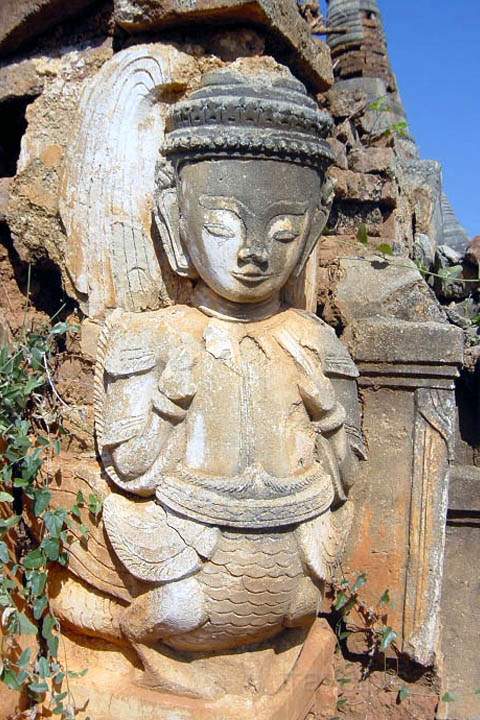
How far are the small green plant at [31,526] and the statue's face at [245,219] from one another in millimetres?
666

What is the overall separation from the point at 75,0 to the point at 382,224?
1.98m

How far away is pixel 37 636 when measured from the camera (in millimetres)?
2656

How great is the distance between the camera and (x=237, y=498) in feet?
7.59

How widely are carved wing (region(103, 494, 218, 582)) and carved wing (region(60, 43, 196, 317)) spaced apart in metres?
0.73

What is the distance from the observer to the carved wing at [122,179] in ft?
8.57

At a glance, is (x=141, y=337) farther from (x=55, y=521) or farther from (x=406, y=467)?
(x=406, y=467)

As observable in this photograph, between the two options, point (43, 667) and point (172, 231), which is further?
point (172, 231)

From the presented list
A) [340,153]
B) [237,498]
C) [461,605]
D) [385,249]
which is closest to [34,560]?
[237,498]

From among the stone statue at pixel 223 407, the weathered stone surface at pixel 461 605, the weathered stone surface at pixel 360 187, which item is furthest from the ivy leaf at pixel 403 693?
the weathered stone surface at pixel 360 187

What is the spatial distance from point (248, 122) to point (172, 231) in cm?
45

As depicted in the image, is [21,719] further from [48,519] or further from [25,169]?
[25,169]

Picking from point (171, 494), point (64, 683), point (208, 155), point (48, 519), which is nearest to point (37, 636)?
point (64, 683)

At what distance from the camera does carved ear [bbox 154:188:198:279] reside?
247 cm

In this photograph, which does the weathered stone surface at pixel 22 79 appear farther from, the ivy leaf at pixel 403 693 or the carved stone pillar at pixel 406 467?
the ivy leaf at pixel 403 693
